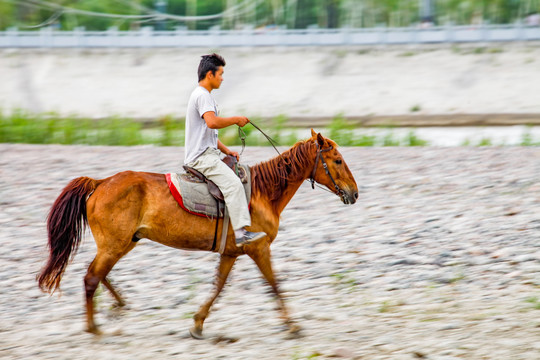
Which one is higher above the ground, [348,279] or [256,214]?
[256,214]

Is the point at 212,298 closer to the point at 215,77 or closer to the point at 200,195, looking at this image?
the point at 200,195

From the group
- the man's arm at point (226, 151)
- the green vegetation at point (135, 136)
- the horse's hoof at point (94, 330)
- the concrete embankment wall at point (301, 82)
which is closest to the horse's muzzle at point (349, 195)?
the man's arm at point (226, 151)

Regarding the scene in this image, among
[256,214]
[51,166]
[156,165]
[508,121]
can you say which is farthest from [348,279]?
[508,121]

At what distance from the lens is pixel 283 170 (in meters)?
7.77

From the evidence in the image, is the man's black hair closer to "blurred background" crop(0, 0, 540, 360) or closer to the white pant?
the white pant

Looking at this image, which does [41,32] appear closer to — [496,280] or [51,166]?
[51,166]

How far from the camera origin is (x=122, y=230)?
24.0 feet

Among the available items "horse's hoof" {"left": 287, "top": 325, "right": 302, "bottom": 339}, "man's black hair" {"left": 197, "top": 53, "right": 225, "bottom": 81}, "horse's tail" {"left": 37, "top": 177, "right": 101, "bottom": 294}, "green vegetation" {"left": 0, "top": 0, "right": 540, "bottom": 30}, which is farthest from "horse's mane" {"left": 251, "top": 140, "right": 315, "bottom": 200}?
"green vegetation" {"left": 0, "top": 0, "right": 540, "bottom": 30}

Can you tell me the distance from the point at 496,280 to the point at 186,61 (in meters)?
39.6

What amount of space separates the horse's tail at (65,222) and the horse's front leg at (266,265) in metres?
1.67

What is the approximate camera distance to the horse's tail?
7.50m

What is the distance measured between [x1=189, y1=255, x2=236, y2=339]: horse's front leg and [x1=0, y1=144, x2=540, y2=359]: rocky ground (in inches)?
6.2

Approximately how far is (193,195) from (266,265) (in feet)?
3.23

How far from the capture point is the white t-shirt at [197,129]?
729 cm
